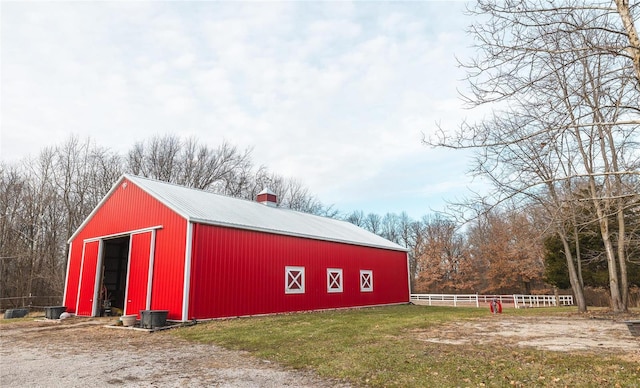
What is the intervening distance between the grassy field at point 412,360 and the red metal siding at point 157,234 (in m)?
2.83

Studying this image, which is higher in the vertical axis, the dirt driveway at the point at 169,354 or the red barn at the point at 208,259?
the red barn at the point at 208,259

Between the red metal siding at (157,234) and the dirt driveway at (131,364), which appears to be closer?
the dirt driveway at (131,364)

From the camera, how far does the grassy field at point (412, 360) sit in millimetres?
4836

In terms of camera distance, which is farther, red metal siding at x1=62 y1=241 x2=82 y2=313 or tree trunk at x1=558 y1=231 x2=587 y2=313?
red metal siding at x1=62 y1=241 x2=82 y2=313

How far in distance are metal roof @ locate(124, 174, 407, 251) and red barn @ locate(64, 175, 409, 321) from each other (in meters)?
0.06

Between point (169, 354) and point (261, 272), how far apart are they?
6420 mm

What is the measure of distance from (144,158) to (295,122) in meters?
18.4

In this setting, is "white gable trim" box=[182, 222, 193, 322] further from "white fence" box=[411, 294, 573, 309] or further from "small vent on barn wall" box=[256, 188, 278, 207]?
"white fence" box=[411, 294, 573, 309]

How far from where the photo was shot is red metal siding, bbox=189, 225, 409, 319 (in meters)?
12.1

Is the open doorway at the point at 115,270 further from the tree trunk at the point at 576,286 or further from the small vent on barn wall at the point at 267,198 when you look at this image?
the tree trunk at the point at 576,286

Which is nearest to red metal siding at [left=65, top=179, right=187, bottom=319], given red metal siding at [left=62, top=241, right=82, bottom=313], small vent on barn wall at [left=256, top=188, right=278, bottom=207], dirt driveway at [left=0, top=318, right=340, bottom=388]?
red metal siding at [left=62, top=241, right=82, bottom=313]

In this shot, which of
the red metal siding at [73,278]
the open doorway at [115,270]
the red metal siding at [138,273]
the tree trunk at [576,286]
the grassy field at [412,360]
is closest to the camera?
the grassy field at [412,360]

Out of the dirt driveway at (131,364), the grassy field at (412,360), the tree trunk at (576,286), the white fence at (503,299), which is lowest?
the white fence at (503,299)

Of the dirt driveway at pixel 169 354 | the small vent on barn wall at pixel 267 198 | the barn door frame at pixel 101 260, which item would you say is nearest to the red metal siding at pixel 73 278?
the barn door frame at pixel 101 260
